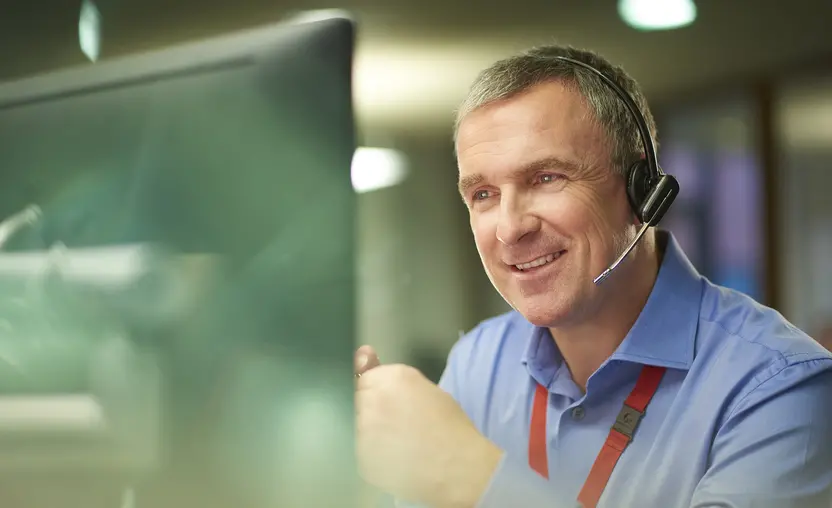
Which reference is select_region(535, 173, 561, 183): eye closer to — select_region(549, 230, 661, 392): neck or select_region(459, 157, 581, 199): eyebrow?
select_region(459, 157, 581, 199): eyebrow

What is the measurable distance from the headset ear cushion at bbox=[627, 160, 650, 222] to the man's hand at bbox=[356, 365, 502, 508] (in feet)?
1.12

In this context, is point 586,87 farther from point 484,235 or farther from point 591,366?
point 591,366

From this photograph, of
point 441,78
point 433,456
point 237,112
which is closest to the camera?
point 237,112

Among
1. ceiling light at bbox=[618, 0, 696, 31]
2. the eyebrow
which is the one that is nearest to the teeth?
the eyebrow

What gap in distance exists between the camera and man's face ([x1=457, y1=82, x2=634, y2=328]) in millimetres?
919

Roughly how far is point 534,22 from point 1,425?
34.9 inches

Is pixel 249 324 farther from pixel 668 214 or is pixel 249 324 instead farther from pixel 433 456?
pixel 668 214

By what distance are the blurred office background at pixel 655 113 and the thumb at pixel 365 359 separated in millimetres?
26

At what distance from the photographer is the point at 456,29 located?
1079mm

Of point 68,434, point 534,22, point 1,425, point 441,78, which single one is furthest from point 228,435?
point 534,22

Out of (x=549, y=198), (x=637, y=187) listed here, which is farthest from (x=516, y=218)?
(x=637, y=187)

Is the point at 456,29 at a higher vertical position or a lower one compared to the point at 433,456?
higher

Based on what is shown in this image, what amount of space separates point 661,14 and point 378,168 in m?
0.45

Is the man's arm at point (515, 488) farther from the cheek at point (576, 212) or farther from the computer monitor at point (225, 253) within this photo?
the cheek at point (576, 212)
